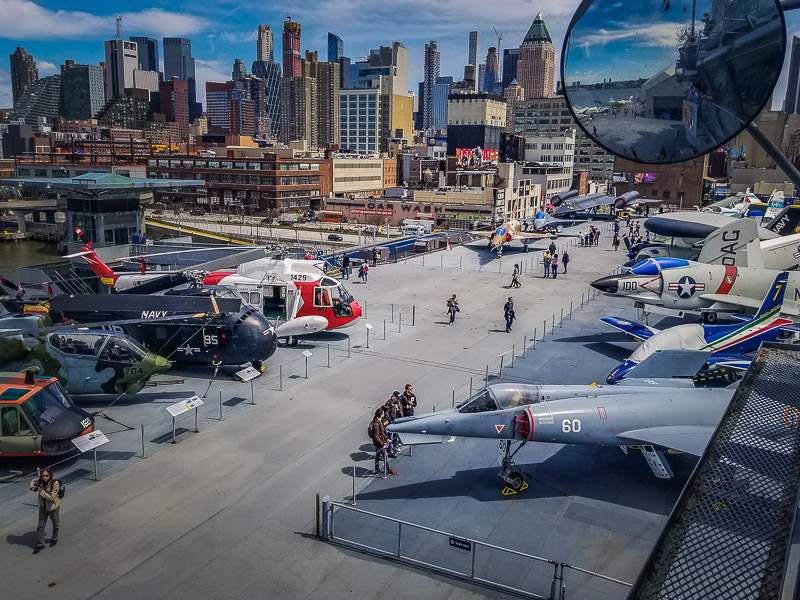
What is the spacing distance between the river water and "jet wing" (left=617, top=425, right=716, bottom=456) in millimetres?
75435

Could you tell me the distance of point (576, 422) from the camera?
16.2 meters

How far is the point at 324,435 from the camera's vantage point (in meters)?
19.7

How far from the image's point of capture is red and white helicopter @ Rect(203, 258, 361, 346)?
1135 inches

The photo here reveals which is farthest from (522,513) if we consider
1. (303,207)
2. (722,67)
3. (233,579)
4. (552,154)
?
(552,154)

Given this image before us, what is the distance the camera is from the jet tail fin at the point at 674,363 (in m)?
21.0

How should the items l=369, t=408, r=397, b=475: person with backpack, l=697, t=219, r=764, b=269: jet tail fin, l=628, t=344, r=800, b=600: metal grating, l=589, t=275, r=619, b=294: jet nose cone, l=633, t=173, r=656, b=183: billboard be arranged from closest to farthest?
l=628, t=344, r=800, b=600: metal grating, l=369, t=408, r=397, b=475: person with backpack, l=589, t=275, r=619, b=294: jet nose cone, l=697, t=219, r=764, b=269: jet tail fin, l=633, t=173, r=656, b=183: billboard

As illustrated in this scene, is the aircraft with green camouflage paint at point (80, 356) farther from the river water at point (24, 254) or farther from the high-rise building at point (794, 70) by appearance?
the river water at point (24, 254)

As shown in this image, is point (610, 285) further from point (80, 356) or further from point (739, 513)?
point (739, 513)

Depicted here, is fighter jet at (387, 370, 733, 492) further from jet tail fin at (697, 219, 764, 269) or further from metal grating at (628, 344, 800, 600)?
jet tail fin at (697, 219, 764, 269)

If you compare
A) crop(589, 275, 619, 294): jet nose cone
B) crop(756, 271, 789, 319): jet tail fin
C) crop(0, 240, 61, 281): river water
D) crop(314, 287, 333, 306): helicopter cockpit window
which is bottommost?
crop(0, 240, 61, 281): river water

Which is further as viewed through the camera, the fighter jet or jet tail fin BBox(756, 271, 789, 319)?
jet tail fin BBox(756, 271, 789, 319)

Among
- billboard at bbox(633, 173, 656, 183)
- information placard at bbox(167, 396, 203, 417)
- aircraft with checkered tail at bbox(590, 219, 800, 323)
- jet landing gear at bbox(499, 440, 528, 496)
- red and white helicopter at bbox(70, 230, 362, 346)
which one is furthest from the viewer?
billboard at bbox(633, 173, 656, 183)

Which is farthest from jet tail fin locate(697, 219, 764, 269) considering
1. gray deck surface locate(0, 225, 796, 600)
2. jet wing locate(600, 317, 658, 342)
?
gray deck surface locate(0, 225, 796, 600)

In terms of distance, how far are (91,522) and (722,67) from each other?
15130mm
